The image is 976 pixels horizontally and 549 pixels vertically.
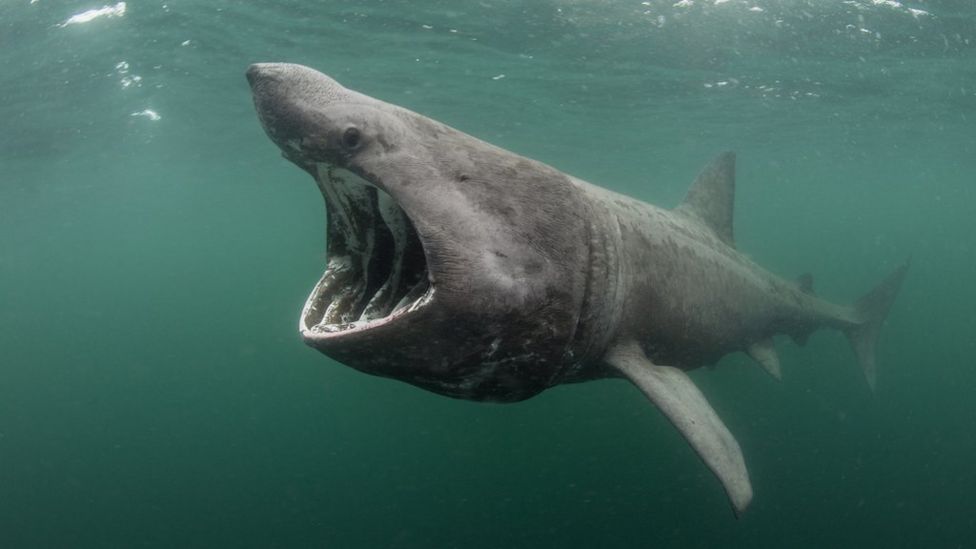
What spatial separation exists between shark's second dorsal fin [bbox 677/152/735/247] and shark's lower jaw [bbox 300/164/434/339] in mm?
5337

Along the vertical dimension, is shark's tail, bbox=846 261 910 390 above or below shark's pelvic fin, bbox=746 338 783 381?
below

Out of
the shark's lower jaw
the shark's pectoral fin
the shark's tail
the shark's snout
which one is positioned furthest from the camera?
the shark's tail

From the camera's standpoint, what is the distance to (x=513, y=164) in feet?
11.0

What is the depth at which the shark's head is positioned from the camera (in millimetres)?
2779

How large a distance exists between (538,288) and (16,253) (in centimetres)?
9475

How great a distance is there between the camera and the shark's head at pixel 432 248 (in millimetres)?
2779

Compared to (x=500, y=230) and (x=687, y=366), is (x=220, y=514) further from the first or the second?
(x=500, y=230)

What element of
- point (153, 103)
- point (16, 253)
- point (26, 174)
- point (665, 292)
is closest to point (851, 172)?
point (153, 103)

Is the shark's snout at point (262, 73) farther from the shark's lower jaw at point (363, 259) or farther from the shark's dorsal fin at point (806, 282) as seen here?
the shark's dorsal fin at point (806, 282)

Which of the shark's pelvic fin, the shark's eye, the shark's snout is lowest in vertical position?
the shark's pelvic fin

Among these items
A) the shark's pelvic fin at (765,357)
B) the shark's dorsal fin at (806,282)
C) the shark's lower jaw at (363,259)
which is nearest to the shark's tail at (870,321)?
the shark's dorsal fin at (806,282)

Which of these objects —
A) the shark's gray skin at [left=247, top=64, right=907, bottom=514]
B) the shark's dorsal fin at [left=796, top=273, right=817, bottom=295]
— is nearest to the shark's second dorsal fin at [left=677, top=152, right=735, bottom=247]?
the shark's dorsal fin at [left=796, top=273, right=817, bottom=295]

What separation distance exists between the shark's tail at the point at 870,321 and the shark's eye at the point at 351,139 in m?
12.4

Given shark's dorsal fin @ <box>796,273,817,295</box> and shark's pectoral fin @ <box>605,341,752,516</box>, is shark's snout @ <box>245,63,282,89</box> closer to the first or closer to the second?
shark's pectoral fin @ <box>605,341,752,516</box>
